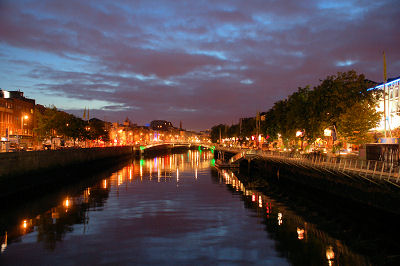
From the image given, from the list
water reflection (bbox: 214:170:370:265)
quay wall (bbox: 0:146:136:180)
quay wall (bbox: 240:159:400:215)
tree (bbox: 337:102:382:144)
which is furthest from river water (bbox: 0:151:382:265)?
tree (bbox: 337:102:382:144)

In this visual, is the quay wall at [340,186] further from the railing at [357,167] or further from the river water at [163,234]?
the river water at [163,234]

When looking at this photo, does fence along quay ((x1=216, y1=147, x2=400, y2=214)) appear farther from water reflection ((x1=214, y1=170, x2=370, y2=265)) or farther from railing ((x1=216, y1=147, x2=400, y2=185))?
water reflection ((x1=214, y1=170, x2=370, y2=265))

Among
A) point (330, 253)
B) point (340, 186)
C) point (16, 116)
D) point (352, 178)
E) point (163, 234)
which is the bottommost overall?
point (330, 253)

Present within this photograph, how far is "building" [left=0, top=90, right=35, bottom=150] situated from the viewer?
86.7 metres

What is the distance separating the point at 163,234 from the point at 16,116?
82.8 m

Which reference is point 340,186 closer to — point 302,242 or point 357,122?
point 357,122

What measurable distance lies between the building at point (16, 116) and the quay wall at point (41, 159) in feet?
62.0

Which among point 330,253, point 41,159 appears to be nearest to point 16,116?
point 41,159

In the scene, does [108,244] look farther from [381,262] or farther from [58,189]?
[58,189]

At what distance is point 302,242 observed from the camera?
22938 mm

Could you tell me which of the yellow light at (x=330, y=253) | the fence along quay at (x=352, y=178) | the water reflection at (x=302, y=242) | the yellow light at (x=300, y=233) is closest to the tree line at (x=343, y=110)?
the fence along quay at (x=352, y=178)

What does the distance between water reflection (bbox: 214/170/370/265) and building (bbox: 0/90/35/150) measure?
65564 millimetres

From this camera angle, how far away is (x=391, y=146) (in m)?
31.4

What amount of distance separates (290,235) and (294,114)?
1624 inches
